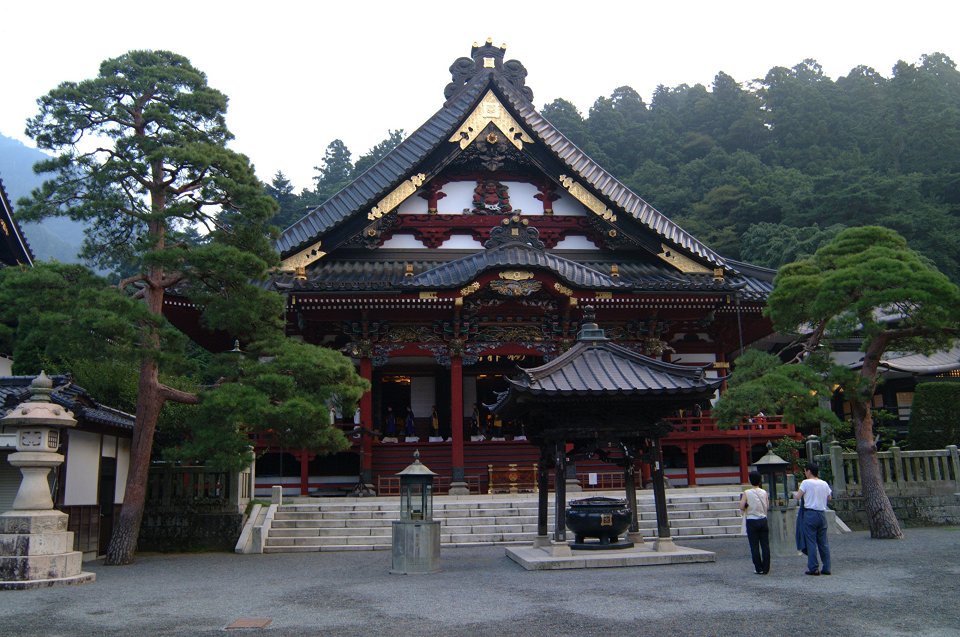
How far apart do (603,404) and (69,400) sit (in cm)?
867

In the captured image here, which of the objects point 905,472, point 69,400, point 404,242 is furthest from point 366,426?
point 905,472

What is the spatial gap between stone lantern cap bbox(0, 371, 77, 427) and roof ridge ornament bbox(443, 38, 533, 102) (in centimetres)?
1682

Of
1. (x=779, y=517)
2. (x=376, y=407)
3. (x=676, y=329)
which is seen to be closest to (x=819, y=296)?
(x=779, y=517)

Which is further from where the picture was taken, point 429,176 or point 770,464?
point 429,176

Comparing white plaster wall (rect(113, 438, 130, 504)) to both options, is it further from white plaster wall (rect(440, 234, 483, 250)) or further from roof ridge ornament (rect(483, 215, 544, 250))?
white plaster wall (rect(440, 234, 483, 250))

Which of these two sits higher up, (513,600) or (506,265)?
(506,265)

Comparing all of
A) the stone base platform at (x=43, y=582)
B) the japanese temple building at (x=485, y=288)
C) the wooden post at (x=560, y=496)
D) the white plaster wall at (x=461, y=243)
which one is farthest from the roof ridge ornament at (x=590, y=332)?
the white plaster wall at (x=461, y=243)

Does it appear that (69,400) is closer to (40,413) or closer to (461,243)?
(40,413)

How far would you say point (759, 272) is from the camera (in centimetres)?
2175

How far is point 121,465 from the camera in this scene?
15.5 m

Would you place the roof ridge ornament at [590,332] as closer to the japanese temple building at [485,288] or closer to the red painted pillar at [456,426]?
the japanese temple building at [485,288]

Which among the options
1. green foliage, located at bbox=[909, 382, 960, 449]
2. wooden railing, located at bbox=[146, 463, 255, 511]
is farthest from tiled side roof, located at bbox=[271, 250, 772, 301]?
green foliage, located at bbox=[909, 382, 960, 449]

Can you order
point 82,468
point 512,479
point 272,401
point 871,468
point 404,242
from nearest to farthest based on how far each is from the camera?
point 272,401 < point 82,468 < point 871,468 < point 512,479 < point 404,242

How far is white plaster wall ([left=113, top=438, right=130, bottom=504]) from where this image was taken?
49.9ft
